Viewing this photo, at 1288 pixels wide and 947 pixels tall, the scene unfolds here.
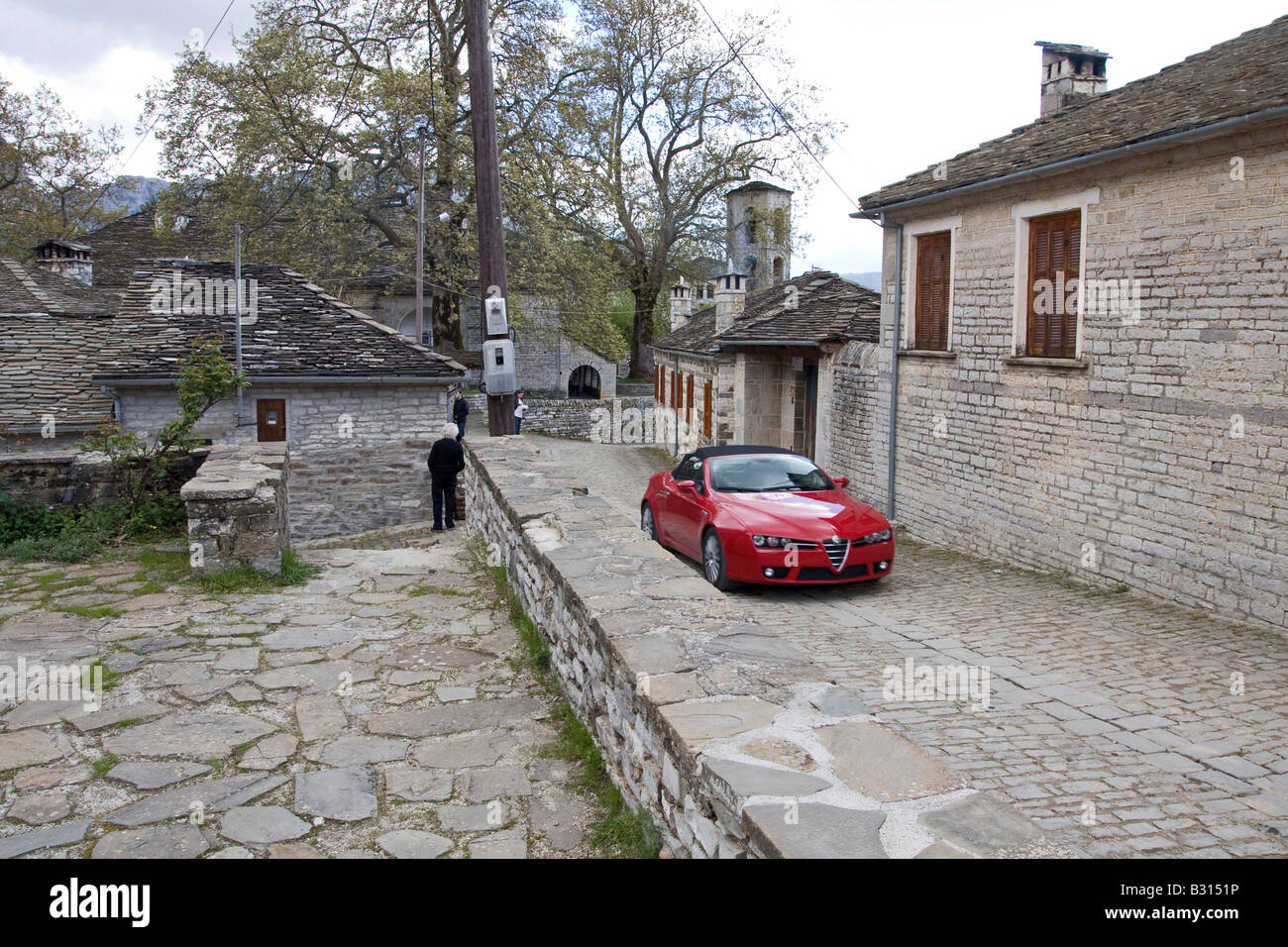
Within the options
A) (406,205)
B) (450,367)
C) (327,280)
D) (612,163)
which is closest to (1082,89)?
(450,367)

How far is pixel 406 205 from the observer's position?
27.9 meters

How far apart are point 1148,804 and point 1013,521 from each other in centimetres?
700

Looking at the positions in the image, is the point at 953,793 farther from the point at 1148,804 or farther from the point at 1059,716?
the point at 1059,716

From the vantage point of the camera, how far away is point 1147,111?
991cm

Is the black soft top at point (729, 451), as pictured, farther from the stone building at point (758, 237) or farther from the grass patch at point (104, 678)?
the stone building at point (758, 237)

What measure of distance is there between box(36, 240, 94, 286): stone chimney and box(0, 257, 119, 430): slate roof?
4041 mm

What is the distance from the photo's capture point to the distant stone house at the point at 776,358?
17.3m

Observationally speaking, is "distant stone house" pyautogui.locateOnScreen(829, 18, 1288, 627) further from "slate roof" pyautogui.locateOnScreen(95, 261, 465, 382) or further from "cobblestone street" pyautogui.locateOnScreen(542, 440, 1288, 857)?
"slate roof" pyautogui.locateOnScreen(95, 261, 465, 382)

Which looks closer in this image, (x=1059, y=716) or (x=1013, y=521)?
(x=1059, y=716)

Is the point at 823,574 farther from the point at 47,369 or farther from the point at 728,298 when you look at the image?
the point at 47,369

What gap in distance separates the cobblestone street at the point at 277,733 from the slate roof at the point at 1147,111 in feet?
24.6

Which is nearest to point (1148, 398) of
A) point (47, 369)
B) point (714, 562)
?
point (714, 562)

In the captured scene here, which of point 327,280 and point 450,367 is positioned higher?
point 327,280

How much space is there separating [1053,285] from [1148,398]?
2.07m
